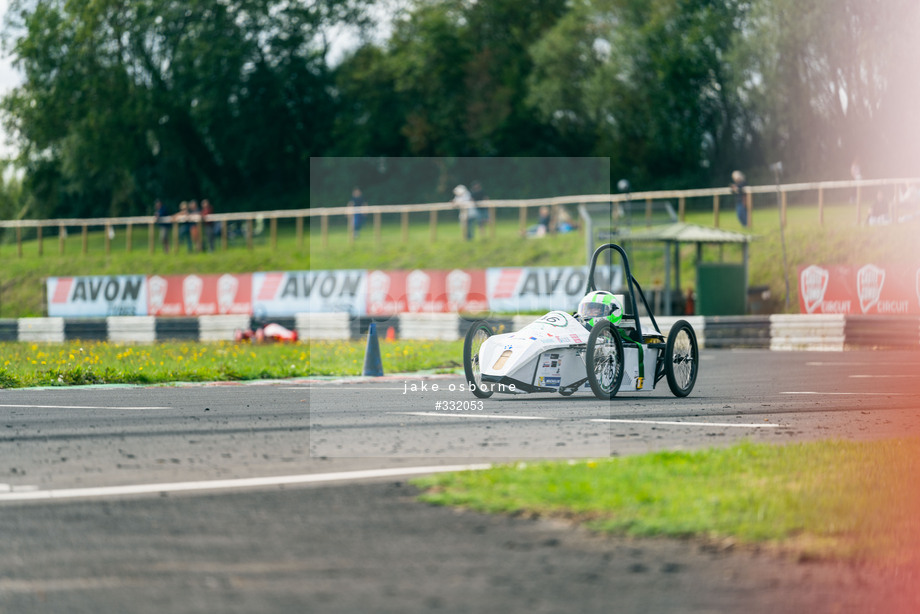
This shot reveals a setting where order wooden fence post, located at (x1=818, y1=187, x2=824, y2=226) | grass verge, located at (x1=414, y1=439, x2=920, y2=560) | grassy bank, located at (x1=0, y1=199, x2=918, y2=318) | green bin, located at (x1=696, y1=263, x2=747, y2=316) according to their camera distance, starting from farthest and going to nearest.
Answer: wooden fence post, located at (x1=818, y1=187, x2=824, y2=226) < grassy bank, located at (x1=0, y1=199, x2=918, y2=318) < green bin, located at (x1=696, y1=263, x2=747, y2=316) < grass verge, located at (x1=414, y1=439, x2=920, y2=560)

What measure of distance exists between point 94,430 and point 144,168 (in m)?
61.5

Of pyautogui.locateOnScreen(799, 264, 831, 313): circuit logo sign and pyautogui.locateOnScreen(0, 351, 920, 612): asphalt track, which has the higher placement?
pyautogui.locateOnScreen(799, 264, 831, 313): circuit logo sign

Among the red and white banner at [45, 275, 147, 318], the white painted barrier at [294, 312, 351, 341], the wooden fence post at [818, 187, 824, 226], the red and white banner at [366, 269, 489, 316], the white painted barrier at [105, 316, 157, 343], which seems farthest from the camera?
the red and white banner at [45, 275, 147, 318]

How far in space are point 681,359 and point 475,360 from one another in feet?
7.90

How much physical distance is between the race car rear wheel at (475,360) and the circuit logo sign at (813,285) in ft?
55.9

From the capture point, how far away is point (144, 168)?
69812mm

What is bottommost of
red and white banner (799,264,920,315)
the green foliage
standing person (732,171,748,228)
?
red and white banner (799,264,920,315)

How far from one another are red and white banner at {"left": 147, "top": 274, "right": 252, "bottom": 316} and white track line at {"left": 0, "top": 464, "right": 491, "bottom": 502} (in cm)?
3085

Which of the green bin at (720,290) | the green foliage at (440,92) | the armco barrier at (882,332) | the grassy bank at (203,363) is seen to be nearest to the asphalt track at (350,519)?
the grassy bank at (203,363)

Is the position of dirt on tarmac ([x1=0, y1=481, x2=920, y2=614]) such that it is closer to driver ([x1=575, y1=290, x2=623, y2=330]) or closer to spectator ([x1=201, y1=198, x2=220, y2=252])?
driver ([x1=575, y1=290, x2=623, y2=330])

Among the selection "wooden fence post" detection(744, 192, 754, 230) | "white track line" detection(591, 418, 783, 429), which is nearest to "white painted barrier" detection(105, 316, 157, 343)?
"wooden fence post" detection(744, 192, 754, 230)

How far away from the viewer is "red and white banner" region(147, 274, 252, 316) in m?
38.9

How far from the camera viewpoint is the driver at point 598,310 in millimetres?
13039

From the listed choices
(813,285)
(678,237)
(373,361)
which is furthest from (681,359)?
(678,237)
